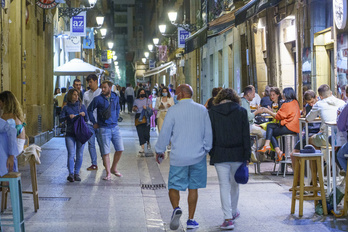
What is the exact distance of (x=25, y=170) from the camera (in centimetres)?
1341

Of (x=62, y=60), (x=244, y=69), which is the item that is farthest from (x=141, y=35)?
(x=244, y=69)

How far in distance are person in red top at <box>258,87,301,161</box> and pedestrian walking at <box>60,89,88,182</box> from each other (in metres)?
3.65

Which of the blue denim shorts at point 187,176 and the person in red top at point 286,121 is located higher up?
the person in red top at point 286,121

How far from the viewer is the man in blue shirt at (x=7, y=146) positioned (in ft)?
23.7

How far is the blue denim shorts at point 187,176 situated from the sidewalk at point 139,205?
1.74 ft

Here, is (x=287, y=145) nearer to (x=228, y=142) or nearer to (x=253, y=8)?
(x=253, y=8)

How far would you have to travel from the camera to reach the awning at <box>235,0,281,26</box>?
48.1 ft

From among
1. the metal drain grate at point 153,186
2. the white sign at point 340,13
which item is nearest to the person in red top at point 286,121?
the white sign at point 340,13

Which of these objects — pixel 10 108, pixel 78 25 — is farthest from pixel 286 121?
pixel 78 25

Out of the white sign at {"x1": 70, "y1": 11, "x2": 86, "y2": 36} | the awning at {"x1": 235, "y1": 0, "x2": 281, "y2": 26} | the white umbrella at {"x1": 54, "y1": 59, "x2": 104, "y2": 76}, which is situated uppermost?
the white sign at {"x1": 70, "y1": 11, "x2": 86, "y2": 36}

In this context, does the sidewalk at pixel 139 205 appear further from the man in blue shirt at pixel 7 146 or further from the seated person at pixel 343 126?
the man in blue shirt at pixel 7 146

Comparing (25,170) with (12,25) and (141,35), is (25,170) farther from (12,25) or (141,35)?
(141,35)

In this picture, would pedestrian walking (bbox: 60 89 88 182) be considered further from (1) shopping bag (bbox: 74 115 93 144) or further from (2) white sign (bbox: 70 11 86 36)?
(2) white sign (bbox: 70 11 86 36)

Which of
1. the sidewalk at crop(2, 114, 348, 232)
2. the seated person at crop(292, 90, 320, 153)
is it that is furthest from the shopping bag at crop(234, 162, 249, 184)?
the seated person at crop(292, 90, 320, 153)
